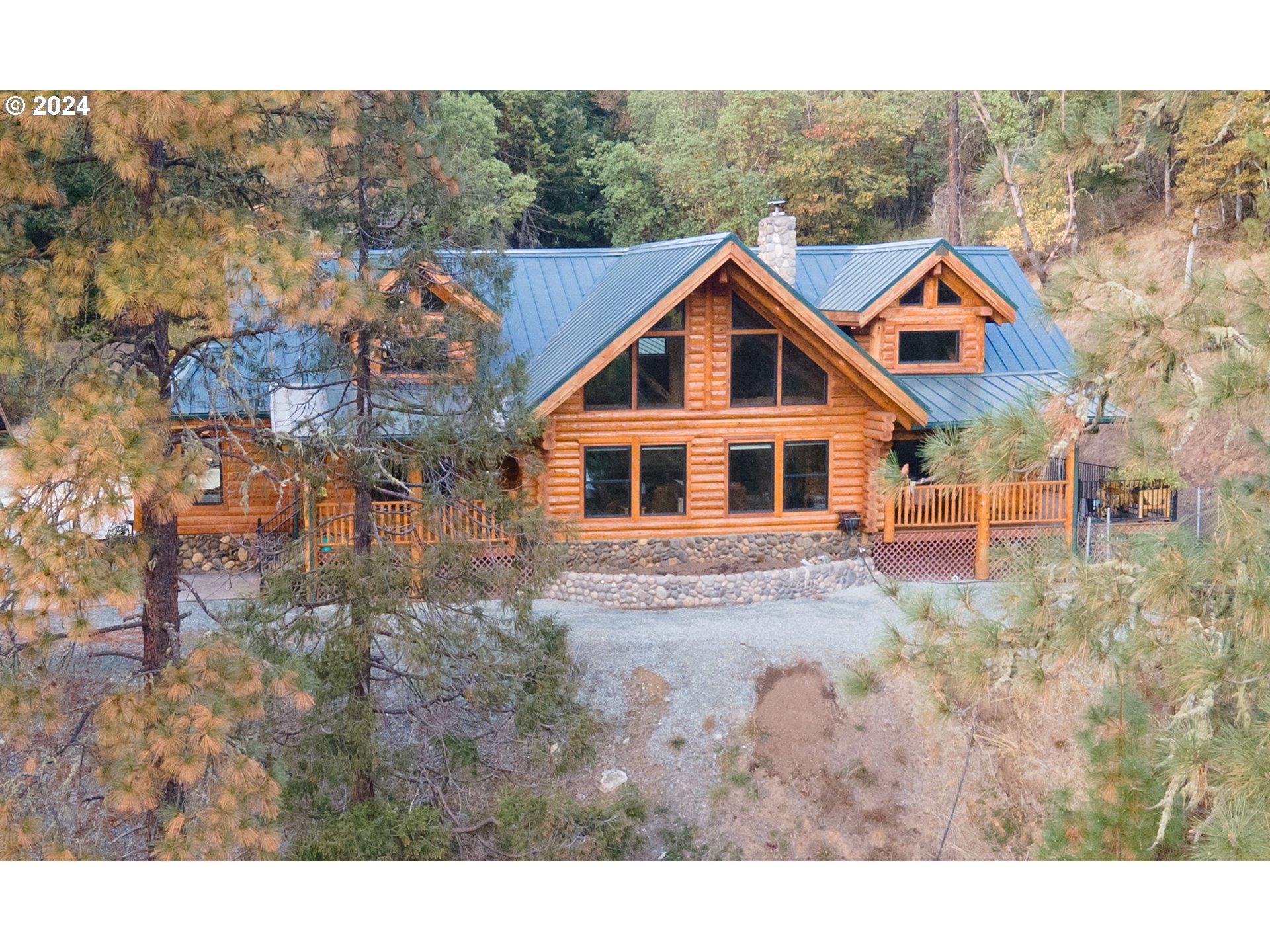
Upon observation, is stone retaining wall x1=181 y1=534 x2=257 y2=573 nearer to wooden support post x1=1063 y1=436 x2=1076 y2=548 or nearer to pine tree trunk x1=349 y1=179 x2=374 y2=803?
pine tree trunk x1=349 y1=179 x2=374 y2=803

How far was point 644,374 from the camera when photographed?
9.82 m

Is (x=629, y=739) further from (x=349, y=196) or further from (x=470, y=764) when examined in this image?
(x=349, y=196)

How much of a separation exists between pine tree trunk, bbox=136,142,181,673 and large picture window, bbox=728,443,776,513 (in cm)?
558

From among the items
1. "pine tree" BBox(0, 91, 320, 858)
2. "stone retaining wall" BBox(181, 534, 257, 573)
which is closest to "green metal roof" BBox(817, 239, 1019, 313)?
"stone retaining wall" BBox(181, 534, 257, 573)

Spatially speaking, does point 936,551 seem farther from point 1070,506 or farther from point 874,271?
point 874,271

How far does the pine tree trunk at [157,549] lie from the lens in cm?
517

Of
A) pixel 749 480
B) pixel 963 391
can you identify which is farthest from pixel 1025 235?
pixel 749 480

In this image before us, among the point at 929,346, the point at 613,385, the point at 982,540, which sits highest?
the point at 929,346

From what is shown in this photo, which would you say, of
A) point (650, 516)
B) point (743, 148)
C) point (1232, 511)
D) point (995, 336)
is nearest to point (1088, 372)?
point (1232, 511)

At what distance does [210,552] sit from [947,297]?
7320mm

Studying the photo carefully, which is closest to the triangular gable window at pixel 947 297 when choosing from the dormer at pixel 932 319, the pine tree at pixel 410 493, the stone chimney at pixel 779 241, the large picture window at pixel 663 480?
the dormer at pixel 932 319

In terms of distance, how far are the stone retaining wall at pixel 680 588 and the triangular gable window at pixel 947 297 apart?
10.1 feet

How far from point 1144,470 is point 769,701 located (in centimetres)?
459

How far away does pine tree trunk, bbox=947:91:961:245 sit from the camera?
9539 millimetres
